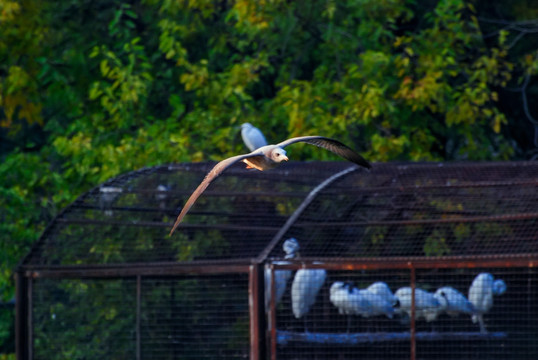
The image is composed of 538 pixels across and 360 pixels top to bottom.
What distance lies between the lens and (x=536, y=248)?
735cm

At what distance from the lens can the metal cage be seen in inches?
274

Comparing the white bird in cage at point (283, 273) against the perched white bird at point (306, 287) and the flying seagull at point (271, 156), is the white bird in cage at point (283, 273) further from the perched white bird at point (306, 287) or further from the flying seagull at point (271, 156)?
the flying seagull at point (271, 156)

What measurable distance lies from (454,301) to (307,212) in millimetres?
1379

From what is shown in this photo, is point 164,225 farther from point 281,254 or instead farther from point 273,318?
point 273,318

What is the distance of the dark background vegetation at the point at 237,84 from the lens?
9242mm

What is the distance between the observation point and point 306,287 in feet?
25.0

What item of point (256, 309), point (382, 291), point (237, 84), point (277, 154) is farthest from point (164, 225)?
point (237, 84)

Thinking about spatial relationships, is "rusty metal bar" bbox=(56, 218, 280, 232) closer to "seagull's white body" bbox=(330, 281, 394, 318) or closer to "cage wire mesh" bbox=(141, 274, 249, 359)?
"cage wire mesh" bbox=(141, 274, 249, 359)

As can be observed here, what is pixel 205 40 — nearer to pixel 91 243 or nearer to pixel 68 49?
pixel 68 49

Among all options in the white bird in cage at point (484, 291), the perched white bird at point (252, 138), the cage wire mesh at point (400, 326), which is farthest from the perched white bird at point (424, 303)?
the perched white bird at point (252, 138)

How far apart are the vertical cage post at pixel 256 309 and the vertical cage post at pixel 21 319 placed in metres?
1.69

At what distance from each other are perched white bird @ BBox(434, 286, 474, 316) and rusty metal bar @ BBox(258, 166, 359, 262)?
1161 millimetres

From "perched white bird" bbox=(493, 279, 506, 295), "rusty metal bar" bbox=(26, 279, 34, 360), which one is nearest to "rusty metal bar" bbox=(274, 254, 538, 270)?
"perched white bird" bbox=(493, 279, 506, 295)

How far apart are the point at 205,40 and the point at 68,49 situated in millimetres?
1456
